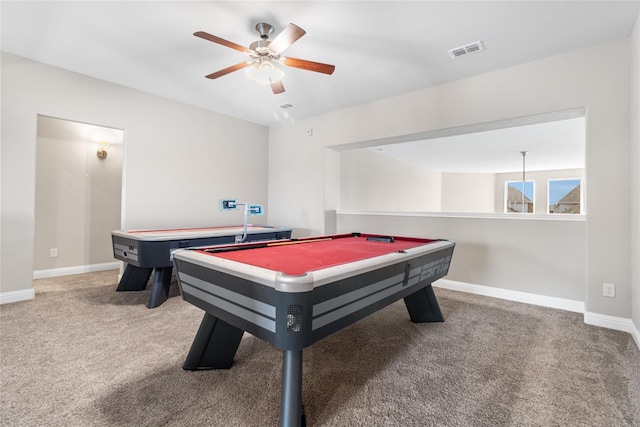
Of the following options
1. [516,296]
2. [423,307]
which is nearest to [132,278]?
[423,307]

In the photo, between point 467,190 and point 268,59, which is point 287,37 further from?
point 467,190

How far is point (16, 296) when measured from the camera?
9.68 feet

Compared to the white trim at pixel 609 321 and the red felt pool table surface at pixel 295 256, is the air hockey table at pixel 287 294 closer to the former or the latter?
the red felt pool table surface at pixel 295 256

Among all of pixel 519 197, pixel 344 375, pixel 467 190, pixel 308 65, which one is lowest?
pixel 344 375

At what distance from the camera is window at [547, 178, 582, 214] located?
8.71 metres

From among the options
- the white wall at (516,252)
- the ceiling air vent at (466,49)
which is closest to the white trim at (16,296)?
the white wall at (516,252)

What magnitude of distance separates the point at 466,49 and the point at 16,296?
198 inches

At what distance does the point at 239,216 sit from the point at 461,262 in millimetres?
3461

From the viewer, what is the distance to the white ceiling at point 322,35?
7.08ft

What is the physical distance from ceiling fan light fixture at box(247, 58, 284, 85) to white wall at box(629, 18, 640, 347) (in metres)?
2.77

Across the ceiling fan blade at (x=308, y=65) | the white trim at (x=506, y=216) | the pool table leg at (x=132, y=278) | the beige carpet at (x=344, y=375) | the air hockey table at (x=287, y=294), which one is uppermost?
the ceiling fan blade at (x=308, y=65)

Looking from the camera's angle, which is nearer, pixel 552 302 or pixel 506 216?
pixel 552 302

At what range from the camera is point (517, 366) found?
1.83 m

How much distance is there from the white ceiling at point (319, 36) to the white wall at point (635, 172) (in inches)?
10.6
